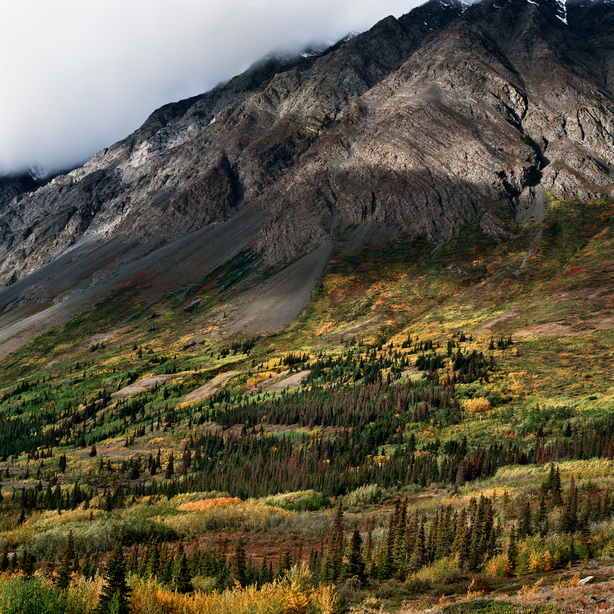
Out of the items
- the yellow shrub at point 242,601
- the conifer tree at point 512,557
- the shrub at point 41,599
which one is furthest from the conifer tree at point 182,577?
the conifer tree at point 512,557

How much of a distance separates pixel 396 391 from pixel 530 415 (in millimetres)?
28625

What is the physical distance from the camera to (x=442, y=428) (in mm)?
68688

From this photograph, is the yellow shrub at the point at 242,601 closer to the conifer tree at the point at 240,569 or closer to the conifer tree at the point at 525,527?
the conifer tree at the point at 240,569

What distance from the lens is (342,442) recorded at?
233ft

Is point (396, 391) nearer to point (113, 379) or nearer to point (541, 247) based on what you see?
point (113, 379)

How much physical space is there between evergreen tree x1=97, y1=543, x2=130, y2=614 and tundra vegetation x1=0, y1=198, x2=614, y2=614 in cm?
8

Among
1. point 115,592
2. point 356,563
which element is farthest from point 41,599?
point 356,563

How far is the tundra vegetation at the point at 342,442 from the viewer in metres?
19.9

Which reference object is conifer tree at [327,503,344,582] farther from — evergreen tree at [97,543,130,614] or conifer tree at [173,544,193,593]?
evergreen tree at [97,543,130,614]

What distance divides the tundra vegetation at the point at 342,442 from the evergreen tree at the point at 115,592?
0.27 feet

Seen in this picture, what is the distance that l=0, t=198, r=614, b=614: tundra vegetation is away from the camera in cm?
1986

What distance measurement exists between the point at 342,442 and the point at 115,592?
5776cm

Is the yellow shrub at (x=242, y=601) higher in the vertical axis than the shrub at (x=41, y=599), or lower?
lower

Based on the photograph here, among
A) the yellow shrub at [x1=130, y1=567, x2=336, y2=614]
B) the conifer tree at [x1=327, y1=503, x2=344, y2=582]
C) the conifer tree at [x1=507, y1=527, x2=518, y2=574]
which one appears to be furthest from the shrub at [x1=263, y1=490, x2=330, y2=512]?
the yellow shrub at [x1=130, y1=567, x2=336, y2=614]
